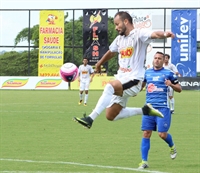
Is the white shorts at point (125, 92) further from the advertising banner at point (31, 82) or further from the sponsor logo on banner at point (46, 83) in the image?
the sponsor logo on banner at point (46, 83)

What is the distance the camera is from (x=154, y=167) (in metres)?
11.5

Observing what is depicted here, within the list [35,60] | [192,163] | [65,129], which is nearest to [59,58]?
[35,60]

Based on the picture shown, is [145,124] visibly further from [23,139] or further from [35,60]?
[35,60]

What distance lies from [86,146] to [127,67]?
13.4ft

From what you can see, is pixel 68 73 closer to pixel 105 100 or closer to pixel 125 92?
pixel 125 92

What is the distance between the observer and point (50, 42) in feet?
172

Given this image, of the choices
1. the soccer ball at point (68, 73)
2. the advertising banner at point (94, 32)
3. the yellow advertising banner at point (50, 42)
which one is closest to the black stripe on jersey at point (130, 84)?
the soccer ball at point (68, 73)

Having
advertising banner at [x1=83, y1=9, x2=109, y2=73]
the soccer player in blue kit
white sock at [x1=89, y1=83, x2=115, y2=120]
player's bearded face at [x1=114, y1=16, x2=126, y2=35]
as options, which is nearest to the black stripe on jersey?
white sock at [x1=89, y1=83, x2=115, y2=120]

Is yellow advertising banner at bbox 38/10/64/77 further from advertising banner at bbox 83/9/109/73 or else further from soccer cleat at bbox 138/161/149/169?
soccer cleat at bbox 138/161/149/169

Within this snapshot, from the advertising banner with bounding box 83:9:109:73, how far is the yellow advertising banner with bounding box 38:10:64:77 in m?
2.11

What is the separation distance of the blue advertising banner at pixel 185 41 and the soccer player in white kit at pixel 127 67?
39.4 m

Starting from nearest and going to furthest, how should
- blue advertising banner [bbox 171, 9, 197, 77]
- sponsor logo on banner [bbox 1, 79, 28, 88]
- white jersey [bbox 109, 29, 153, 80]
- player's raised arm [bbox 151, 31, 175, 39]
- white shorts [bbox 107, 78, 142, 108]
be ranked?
player's raised arm [bbox 151, 31, 175, 39] → white shorts [bbox 107, 78, 142, 108] → white jersey [bbox 109, 29, 153, 80] → blue advertising banner [bbox 171, 9, 197, 77] → sponsor logo on banner [bbox 1, 79, 28, 88]

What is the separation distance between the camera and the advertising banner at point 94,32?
5131 centimetres

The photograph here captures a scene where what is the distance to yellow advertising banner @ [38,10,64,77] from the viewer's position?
5241cm
